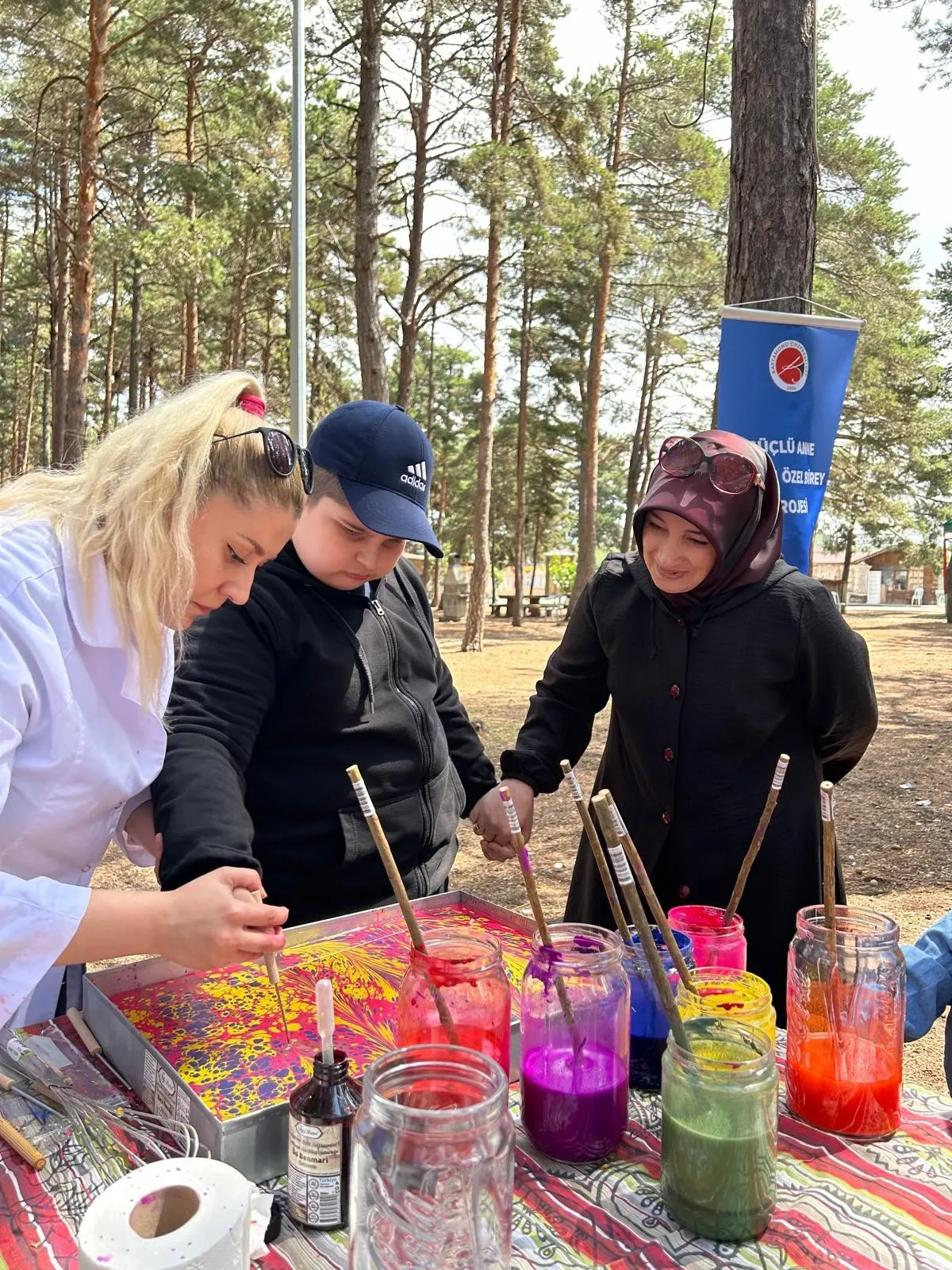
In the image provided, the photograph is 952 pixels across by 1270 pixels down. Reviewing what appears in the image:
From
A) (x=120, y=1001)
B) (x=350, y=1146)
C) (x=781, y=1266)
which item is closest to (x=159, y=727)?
(x=120, y=1001)

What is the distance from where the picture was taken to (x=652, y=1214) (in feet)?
3.27

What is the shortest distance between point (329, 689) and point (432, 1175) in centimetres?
109

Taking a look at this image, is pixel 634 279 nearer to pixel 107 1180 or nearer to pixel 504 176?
pixel 504 176

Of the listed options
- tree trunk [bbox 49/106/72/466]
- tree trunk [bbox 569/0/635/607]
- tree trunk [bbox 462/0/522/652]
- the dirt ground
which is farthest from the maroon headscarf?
tree trunk [bbox 49/106/72/466]

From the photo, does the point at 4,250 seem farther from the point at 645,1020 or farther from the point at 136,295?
the point at 645,1020

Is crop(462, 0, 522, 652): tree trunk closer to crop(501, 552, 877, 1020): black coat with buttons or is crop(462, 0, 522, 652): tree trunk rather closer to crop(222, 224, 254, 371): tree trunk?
crop(222, 224, 254, 371): tree trunk

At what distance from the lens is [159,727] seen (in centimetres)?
142

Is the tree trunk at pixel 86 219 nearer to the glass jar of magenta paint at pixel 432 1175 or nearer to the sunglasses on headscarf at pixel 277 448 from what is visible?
the sunglasses on headscarf at pixel 277 448

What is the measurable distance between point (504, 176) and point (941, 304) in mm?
13739

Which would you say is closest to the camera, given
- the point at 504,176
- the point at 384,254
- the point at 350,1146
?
the point at 350,1146

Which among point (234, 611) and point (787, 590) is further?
point (787, 590)

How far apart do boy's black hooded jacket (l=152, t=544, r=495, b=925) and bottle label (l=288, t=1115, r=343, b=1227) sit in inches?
24.5

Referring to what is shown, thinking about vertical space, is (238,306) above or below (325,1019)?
above

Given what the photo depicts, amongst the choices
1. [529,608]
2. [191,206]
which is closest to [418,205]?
[191,206]
